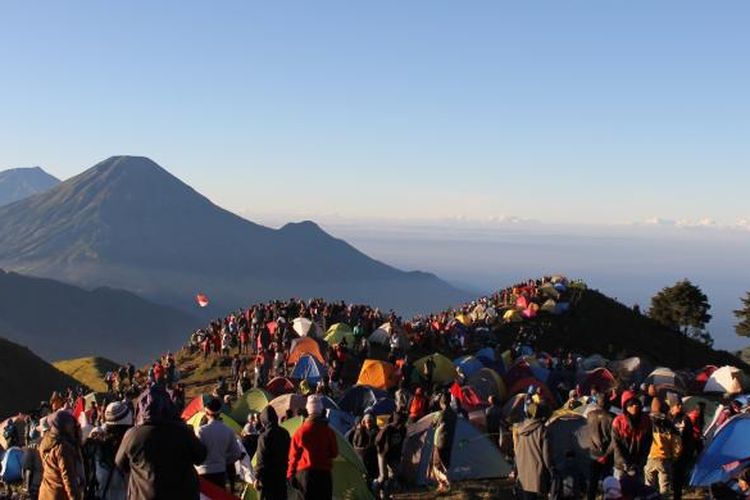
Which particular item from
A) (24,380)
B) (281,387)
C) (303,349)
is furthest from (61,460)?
(24,380)

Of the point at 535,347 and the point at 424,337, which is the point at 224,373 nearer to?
the point at 424,337

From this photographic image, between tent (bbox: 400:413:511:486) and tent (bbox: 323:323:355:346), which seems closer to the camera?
tent (bbox: 400:413:511:486)

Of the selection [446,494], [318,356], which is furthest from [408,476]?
[318,356]

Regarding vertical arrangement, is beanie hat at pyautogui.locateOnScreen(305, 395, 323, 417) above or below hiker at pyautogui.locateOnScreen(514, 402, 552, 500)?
above

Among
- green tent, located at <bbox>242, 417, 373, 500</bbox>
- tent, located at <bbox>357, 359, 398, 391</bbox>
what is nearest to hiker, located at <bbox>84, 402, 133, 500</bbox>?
green tent, located at <bbox>242, 417, 373, 500</bbox>

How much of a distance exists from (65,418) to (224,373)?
22.1m

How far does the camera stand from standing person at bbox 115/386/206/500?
5.89m

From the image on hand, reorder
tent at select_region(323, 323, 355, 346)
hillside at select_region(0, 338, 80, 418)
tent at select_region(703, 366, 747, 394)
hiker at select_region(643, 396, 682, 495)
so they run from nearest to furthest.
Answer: hiker at select_region(643, 396, 682, 495) → tent at select_region(703, 366, 747, 394) → tent at select_region(323, 323, 355, 346) → hillside at select_region(0, 338, 80, 418)

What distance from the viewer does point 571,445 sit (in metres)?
11.3

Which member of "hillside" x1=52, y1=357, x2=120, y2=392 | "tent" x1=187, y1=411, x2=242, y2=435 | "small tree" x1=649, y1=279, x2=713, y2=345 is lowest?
"hillside" x1=52, y1=357, x2=120, y2=392

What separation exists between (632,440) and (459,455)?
14.6ft

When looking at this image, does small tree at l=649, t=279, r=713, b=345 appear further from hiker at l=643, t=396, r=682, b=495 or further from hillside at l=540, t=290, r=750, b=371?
hiker at l=643, t=396, r=682, b=495

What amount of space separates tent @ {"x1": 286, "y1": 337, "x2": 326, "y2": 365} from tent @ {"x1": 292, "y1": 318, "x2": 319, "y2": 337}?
2.66 m

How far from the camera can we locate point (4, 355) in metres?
47.7
